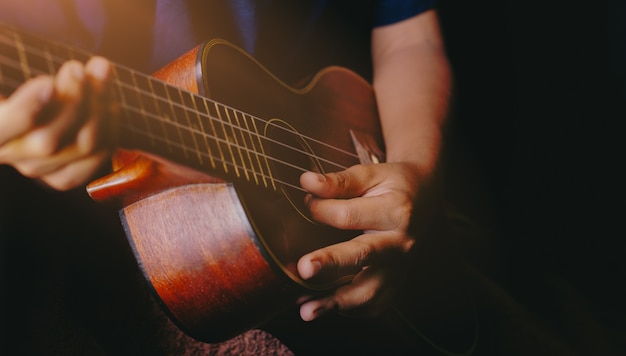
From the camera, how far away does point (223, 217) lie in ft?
1.79

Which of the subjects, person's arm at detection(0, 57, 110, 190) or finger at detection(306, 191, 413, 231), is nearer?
person's arm at detection(0, 57, 110, 190)

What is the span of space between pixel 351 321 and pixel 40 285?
593 mm

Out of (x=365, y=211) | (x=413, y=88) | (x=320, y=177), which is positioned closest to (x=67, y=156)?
(x=320, y=177)

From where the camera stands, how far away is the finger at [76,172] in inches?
16.8

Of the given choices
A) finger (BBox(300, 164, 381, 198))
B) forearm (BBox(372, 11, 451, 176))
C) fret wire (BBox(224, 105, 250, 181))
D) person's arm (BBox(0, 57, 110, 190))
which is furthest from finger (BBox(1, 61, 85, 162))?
forearm (BBox(372, 11, 451, 176))

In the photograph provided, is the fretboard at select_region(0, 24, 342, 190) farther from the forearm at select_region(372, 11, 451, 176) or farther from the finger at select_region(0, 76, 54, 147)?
the forearm at select_region(372, 11, 451, 176)

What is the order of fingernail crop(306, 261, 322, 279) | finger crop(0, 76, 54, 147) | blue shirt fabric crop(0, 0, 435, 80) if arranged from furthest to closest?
1. blue shirt fabric crop(0, 0, 435, 80)
2. fingernail crop(306, 261, 322, 279)
3. finger crop(0, 76, 54, 147)

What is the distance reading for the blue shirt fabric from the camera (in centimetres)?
78

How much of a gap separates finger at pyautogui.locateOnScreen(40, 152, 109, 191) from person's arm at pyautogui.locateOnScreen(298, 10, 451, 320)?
0.97 ft

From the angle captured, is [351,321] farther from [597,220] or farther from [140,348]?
[597,220]

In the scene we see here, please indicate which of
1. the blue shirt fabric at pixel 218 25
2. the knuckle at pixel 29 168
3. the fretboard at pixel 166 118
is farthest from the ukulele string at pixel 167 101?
the blue shirt fabric at pixel 218 25

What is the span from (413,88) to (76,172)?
A: 0.87 metres

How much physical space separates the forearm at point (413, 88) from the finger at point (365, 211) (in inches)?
7.1

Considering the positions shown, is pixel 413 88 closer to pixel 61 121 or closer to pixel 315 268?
pixel 315 268
